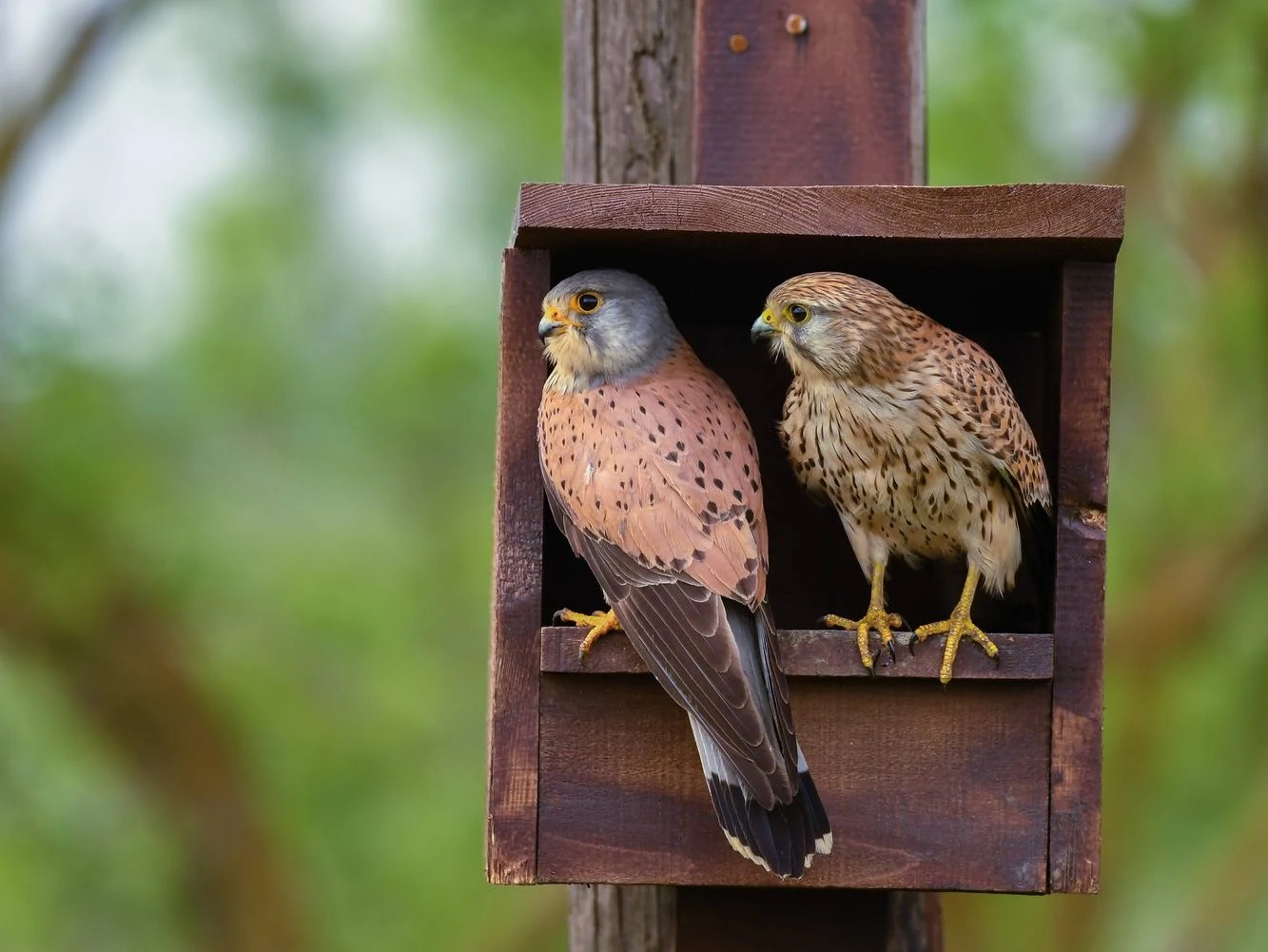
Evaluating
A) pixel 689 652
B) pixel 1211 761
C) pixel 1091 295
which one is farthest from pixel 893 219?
pixel 1211 761

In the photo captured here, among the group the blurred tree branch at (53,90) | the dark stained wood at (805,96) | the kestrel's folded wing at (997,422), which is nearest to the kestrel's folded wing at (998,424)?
the kestrel's folded wing at (997,422)

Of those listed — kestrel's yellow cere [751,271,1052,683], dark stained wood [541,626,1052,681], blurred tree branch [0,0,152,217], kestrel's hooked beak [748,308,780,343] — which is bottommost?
dark stained wood [541,626,1052,681]

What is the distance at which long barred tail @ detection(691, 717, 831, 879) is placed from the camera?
266 cm

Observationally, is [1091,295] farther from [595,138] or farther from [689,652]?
[595,138]

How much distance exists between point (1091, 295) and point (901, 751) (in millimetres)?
842

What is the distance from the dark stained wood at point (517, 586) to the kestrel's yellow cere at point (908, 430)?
0.41 metres

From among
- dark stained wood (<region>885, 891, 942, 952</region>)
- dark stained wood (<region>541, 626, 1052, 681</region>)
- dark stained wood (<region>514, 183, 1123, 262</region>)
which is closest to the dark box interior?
dark stained wood (<region>514, 183, 1123, 262</region>)

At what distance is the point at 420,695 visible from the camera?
27.4 feet

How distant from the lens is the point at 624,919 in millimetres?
3566

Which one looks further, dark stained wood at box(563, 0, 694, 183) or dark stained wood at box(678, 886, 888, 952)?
dark stained wood at box(563, 0, 694, 183)

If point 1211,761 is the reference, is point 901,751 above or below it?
above

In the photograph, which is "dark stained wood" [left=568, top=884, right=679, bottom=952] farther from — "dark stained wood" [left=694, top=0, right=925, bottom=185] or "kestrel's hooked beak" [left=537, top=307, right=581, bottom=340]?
"dark stained wood" [left=694, top=0, right=925, bottom=185]

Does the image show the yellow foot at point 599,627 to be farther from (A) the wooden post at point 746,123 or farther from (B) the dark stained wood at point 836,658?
(A) the wooden post at point 746,123

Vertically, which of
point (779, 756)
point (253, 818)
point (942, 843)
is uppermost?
point (779, 756)
